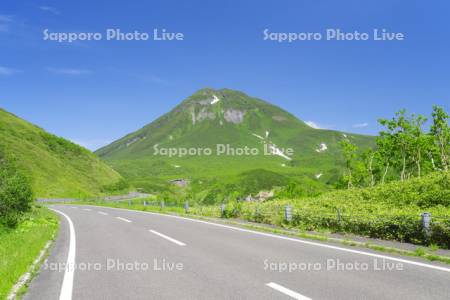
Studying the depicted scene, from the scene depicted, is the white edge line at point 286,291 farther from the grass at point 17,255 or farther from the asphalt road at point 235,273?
the grass at point 17,255

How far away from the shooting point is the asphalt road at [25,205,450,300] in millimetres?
6227

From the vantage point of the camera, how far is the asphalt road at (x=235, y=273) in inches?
245

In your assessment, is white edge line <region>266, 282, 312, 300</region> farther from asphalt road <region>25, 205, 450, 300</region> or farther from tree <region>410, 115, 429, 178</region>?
tree <region>410, 115, 429, 178</region>

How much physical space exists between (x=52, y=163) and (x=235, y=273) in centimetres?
10267

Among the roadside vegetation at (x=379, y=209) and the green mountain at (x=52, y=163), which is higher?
the green mountain at (x=52, y=163)

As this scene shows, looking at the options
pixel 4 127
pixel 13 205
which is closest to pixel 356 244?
pixel 13 205

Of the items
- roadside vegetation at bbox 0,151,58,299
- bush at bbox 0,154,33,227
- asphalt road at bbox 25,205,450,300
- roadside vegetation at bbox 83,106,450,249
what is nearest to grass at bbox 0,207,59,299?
roadside vegetation at bbox 0,151,58,299

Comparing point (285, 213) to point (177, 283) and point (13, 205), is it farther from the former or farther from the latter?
point (13, 205)

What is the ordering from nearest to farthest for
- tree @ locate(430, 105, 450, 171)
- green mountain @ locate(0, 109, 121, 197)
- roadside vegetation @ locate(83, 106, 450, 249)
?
roadside vegetation @ locate(83, 106, 450, 249) < tree @ locate(430, 105, 450, 171) < green mountain @ locate(0, 109, 121, 197)

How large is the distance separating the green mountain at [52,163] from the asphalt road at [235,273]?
75748mm

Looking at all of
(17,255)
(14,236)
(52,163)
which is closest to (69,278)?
(17,255)

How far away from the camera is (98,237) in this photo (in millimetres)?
14492

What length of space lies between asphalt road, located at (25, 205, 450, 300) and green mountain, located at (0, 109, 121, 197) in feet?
249

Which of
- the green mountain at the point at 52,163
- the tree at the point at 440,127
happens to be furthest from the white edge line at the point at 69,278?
the green mountain at the point at 52,163
